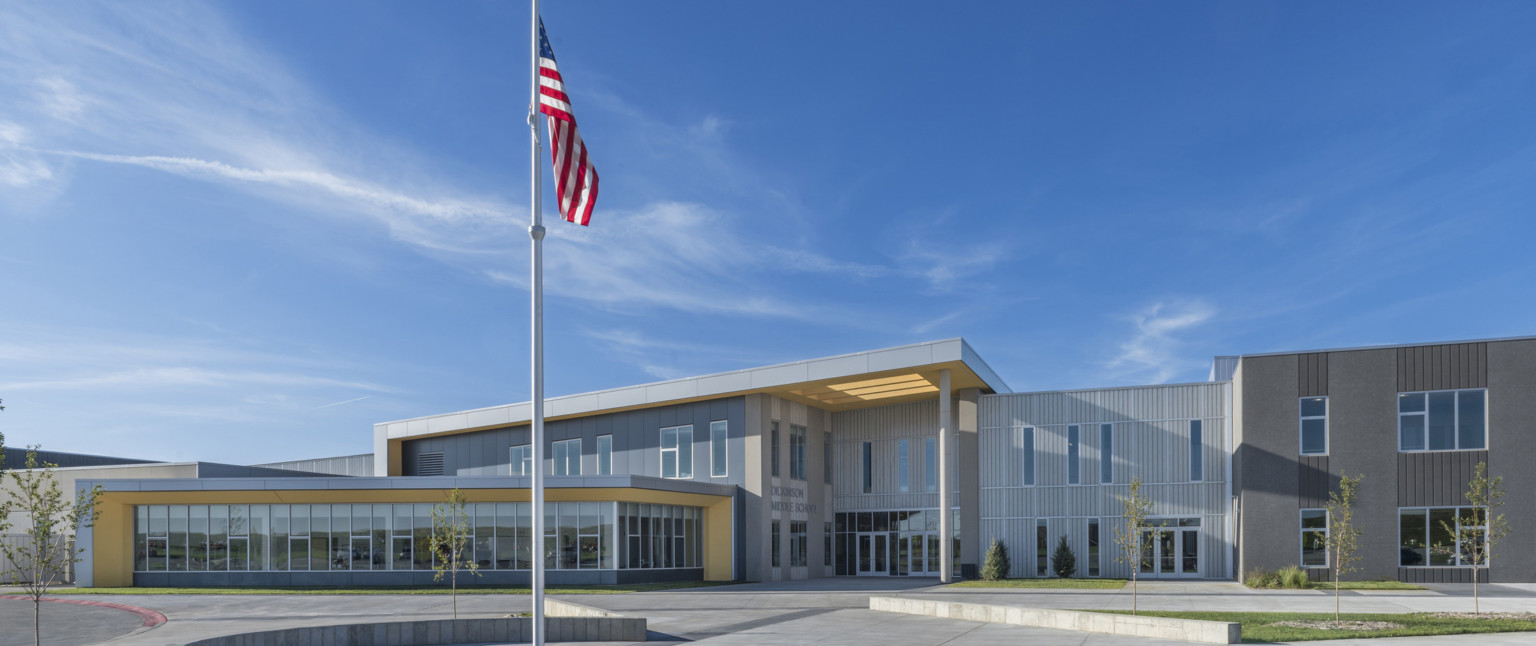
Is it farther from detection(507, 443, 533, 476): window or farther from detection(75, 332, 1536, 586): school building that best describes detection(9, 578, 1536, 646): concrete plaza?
detection(507, 443, 533, 476): window

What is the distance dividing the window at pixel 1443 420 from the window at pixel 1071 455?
10460mm

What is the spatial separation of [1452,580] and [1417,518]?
2.01 m

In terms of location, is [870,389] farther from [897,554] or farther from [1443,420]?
[1443,420]

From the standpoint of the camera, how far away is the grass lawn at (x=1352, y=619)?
19.2m

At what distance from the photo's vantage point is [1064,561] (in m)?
40.1

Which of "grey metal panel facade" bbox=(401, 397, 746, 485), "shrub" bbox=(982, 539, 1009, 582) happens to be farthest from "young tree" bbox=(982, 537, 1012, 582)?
→ "grey metal panel facade" bbox=(401, 397, 746, 485)

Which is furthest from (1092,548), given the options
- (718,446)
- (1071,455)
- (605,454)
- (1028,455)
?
(605,454)

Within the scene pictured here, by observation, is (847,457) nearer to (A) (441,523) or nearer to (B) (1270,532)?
(B) (1270,532)

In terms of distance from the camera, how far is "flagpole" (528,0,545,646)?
1397cm

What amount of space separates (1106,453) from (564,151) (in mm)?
30384

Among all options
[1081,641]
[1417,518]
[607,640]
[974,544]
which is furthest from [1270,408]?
[607,640]

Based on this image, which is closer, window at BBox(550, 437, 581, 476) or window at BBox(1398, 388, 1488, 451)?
window at BBox(1398, 388, 1488, 451)

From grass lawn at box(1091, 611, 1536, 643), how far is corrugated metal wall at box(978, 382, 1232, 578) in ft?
52.7

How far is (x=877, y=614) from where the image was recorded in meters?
25.4
